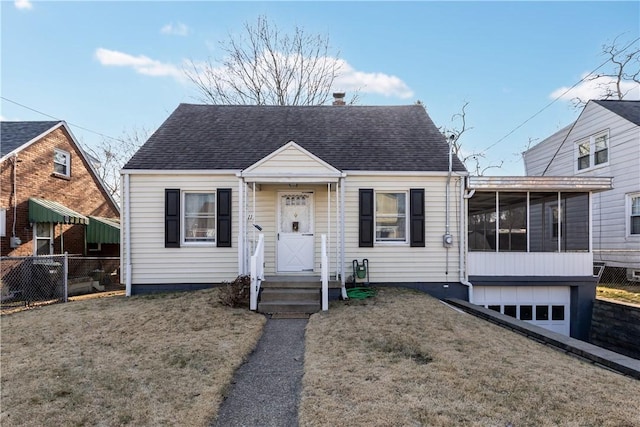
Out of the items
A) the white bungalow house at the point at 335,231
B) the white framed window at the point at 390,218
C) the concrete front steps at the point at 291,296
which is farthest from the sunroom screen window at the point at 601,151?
the concrete front steps at the point at 291,296

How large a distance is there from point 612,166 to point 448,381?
13.1m

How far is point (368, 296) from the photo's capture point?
28.2 ft

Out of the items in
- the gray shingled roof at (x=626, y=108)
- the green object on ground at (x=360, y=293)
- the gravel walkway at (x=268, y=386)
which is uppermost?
the gray shingled roof at (x=626, y=108)

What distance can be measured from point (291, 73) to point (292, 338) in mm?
18449

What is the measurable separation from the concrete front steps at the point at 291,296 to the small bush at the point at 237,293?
344 millimetres

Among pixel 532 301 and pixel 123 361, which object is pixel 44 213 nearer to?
pixel 123 361

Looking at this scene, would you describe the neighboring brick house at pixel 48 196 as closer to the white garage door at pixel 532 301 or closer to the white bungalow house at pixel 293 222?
the white bungalow house at pixel 293 222

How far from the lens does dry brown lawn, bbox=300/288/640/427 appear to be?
3.41 meters

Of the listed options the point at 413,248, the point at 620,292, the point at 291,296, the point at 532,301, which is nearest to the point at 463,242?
the point at 413,248

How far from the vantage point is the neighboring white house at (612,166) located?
12195mm

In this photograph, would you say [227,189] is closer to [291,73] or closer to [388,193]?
[388,193]

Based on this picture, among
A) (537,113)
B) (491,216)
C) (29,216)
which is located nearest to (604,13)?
(537,113)

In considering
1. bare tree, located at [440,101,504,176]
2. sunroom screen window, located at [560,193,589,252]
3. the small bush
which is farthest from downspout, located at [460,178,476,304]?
bare tree, located at [440,101,504,176]

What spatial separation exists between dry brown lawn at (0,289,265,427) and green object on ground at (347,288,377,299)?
241 cm
